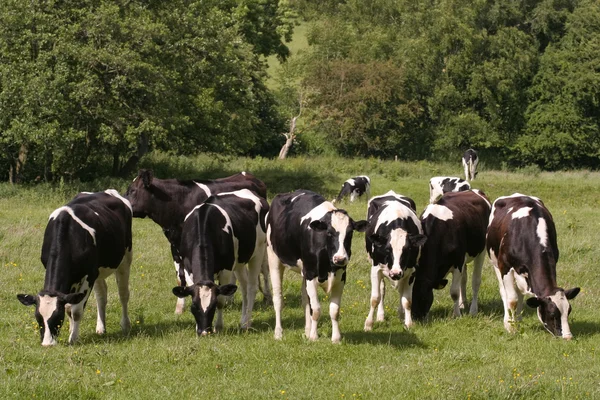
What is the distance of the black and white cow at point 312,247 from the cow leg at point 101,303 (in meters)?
2.57

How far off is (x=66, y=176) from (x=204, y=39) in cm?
819

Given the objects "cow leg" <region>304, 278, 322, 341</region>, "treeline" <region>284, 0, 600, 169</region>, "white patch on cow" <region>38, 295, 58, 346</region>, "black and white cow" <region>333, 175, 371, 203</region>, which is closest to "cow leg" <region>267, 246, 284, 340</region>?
"cow leg" <region>304, 278, 322, 341</region>

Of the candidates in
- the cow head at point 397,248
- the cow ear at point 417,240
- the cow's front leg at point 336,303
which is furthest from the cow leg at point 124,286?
the cow ear at point 417,240

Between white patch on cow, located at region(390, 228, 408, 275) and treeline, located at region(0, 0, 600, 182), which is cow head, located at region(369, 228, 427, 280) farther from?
treeline, located at region(0, 0, 600, 182)

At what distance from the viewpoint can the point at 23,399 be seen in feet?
29.0

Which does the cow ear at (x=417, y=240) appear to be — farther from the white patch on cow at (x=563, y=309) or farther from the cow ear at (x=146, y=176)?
the cow ear at (x=146, y=176)

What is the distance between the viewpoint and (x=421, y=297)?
536 inches

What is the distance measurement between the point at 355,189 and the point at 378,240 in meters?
23.0

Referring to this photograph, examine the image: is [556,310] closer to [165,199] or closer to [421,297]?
[421,297]

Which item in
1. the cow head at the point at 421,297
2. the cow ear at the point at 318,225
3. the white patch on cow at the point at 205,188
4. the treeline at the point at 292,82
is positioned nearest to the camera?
the cow ear at the point at 318,225

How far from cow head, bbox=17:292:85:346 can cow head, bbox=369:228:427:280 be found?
14.6 feet

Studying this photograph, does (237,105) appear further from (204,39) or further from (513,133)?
(513,133)

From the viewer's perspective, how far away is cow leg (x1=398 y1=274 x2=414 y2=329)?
13.2 m

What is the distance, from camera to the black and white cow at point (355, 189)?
35719mm
